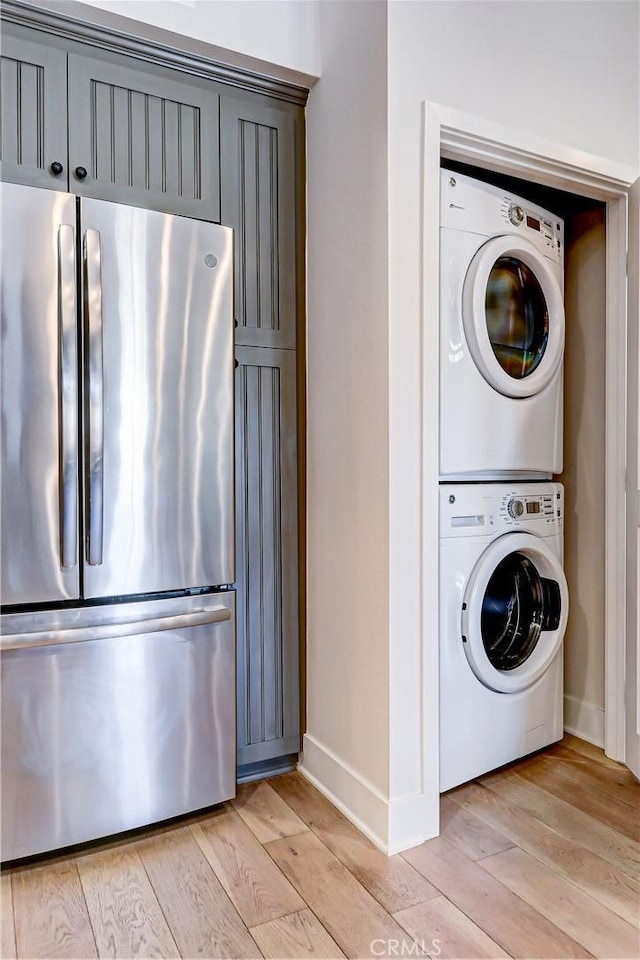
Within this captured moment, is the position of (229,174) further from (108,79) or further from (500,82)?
(500,82)

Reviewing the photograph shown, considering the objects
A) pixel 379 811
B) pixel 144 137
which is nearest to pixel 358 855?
pixel 379 811

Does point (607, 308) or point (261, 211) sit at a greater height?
point (261, 211)

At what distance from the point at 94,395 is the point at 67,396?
0.22 feet

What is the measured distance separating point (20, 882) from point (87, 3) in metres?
2.32

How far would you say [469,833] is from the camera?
74.0 inches

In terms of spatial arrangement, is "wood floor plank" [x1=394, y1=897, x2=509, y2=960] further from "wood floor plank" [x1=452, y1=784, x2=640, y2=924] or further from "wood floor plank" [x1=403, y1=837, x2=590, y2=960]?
"wood floor plank" [x1=452, y1=784, x2=640, y2=924]

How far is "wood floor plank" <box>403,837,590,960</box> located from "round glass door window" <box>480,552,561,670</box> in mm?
680

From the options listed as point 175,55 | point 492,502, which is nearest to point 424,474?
point 492,502

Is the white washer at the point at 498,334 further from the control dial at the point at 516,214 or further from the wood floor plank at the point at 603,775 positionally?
the wood floor plank at the point at 603,775

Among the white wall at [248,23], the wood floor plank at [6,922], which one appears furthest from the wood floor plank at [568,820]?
the white wall at [248,23]

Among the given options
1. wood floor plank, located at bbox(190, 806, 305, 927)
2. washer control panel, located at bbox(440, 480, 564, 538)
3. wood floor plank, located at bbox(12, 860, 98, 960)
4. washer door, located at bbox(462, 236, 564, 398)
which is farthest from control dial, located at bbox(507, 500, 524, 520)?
wood floor plank, located at bbox(12, 860, 98, 960)

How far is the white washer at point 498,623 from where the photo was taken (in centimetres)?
203

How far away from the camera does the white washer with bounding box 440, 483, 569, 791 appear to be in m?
2.03

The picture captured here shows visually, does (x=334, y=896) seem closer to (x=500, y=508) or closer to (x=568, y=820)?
(x=568, y=820)
